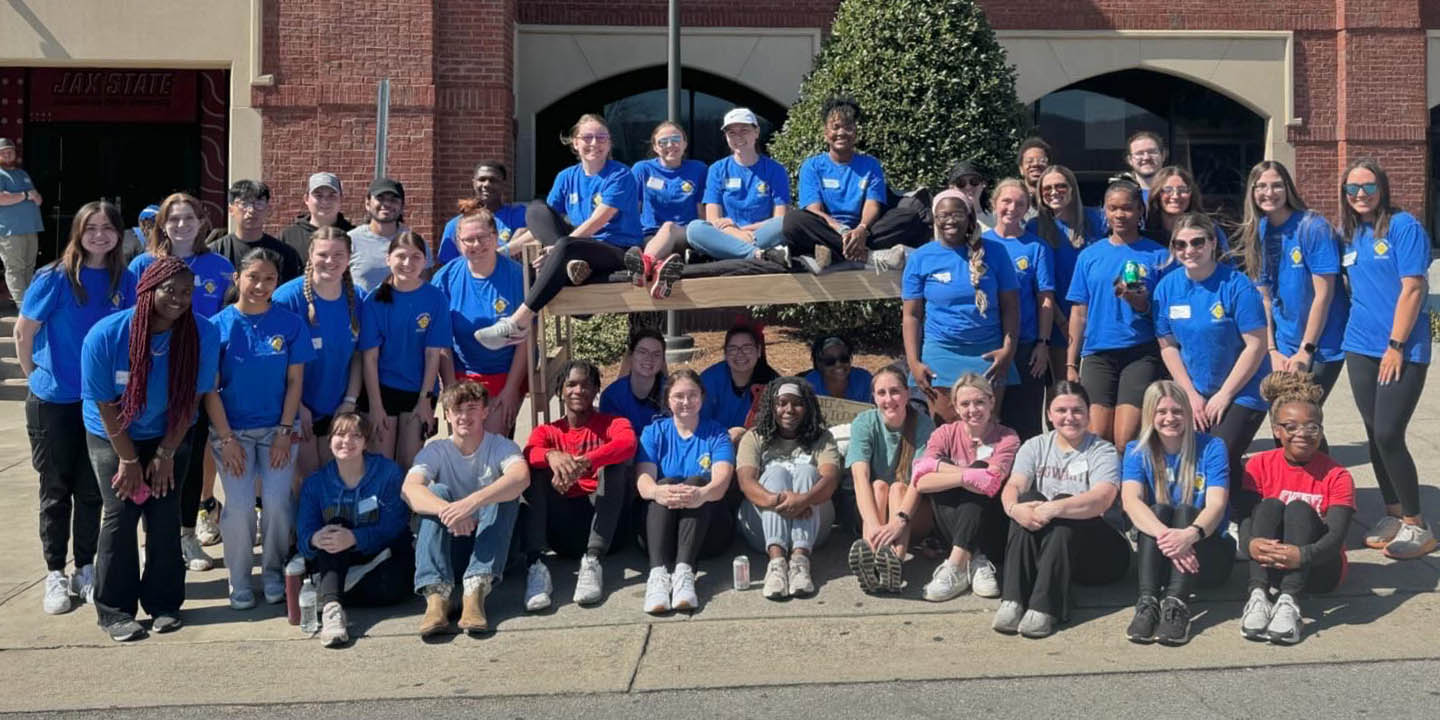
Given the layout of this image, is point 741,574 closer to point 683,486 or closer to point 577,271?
point 683,486

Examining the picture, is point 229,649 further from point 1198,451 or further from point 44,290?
point 1198,451

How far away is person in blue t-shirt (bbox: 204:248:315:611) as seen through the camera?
6.23 metres

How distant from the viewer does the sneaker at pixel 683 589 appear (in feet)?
20.2

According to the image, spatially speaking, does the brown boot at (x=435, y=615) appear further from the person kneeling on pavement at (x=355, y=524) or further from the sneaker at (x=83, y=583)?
the sneaker at (x=83, y=583)

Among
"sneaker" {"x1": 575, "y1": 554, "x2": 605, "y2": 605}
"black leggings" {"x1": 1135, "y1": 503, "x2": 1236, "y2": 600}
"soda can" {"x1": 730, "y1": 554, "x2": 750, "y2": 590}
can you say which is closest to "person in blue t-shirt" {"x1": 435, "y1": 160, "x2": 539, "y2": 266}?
"sneaker" {"x1": 575, "y1": 554, "x2": 605, "y2": 605}

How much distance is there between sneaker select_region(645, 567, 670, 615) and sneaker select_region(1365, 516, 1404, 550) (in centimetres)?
346

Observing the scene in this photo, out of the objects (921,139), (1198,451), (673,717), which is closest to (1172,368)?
(1198,451)

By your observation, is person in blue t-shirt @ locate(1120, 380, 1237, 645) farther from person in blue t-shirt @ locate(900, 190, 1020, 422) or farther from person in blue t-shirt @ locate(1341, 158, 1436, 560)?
person in blue t-shirt @ locate(1341, 158, 1436, 560)

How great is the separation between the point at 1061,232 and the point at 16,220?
991 centimetres

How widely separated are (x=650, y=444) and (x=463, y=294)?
4.32ft

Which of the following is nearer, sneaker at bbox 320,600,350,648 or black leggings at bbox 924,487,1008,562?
sneaker at bbox 320,600,350,648

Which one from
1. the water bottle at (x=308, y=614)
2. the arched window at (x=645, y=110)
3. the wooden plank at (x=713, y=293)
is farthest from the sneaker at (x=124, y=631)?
the arched window at (x=645, y=110)

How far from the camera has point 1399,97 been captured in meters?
15.8

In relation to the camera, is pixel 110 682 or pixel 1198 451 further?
pixel 1198 451
